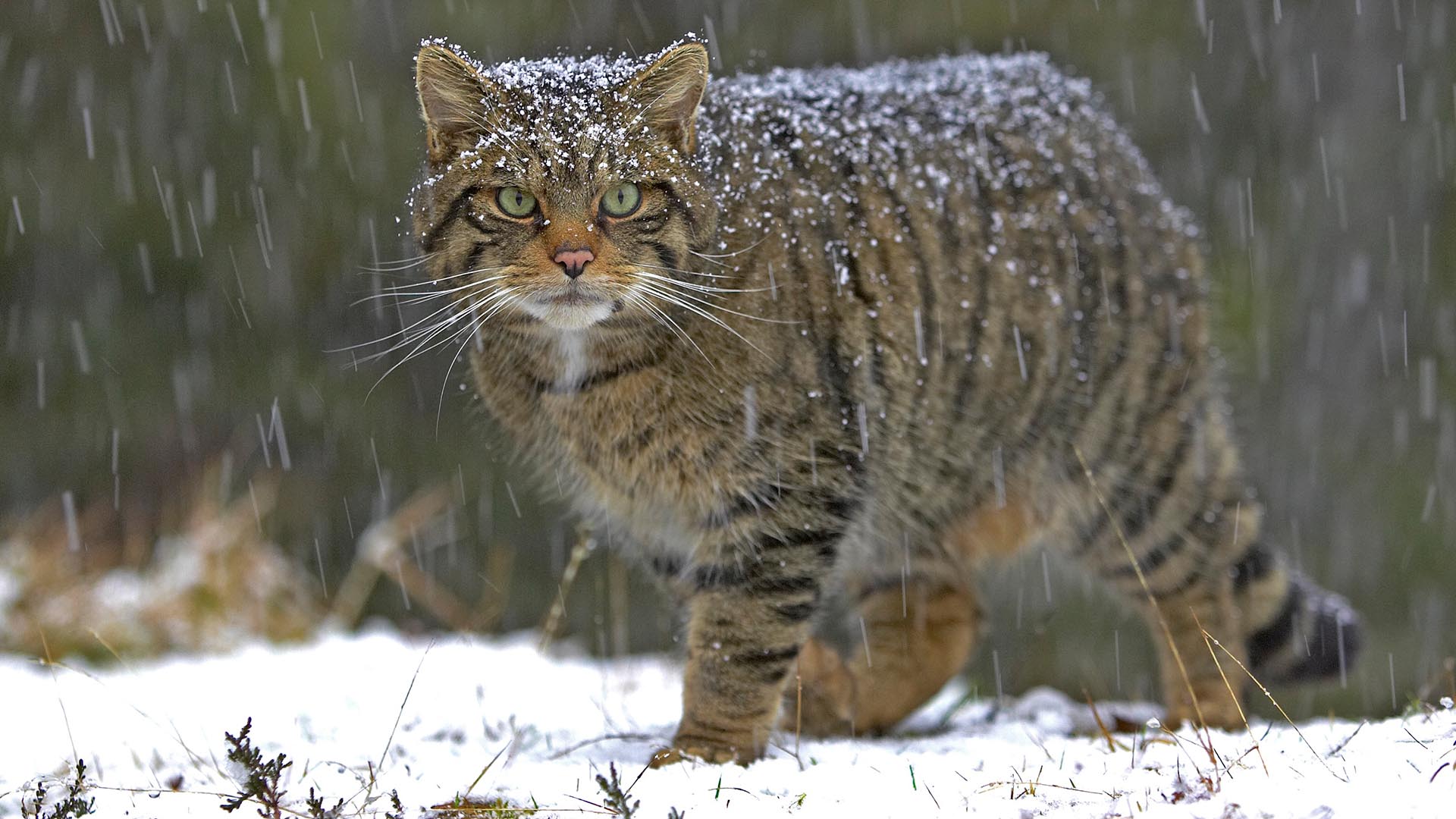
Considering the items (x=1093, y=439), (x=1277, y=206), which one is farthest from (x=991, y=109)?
(x=1277, y=206)

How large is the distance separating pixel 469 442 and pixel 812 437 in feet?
20.1

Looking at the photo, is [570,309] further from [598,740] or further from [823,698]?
[823,698]

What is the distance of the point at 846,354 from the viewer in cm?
331

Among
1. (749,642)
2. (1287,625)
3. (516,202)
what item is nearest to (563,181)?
(516,202)

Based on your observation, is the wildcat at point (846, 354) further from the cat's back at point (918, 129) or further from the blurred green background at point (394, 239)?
the blurred green background at point (394, 239)

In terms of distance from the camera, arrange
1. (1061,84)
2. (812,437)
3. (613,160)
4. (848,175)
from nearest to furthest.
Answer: (613,160) < (812,437) < (848,175) < (1061,84)

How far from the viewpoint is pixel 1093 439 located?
3908 mm

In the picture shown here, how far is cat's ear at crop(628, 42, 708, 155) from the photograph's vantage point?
9.87 feet

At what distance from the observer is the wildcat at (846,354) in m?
3.04

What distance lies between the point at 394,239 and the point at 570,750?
5.45 m

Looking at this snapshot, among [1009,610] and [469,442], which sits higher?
[469,442]

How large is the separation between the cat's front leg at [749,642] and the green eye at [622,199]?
88 cm

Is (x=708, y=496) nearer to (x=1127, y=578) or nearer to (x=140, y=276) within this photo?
(x=1127, y=578)

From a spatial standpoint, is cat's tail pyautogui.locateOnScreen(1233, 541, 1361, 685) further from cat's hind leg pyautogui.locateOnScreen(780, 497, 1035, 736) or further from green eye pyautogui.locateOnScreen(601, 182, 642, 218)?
green eye pyautogui.locateOnScreen(601, 182, 642, 218)
